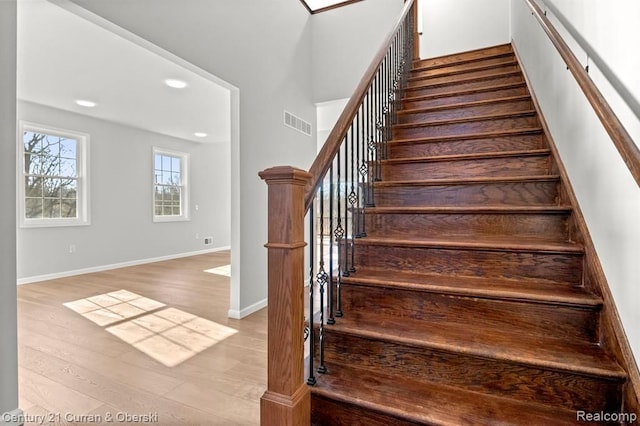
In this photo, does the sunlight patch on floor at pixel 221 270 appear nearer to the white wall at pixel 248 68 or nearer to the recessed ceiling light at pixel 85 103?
the white wall at pixel 248 68

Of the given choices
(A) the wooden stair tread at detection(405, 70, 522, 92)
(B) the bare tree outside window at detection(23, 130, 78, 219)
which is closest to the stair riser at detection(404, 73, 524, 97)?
(A) the wooden stair tread at detection(405, 70, 522, 92)

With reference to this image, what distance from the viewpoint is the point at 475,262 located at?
165 cm

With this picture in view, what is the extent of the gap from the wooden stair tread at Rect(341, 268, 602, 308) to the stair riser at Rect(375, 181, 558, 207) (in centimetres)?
58

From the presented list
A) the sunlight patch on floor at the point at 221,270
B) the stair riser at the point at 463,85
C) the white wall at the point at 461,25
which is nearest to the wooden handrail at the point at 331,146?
the stair riser at the point at 463,85

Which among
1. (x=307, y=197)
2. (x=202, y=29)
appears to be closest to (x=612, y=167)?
(x=307, y=197)

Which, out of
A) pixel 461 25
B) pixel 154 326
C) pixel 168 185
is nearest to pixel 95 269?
pixel 168 185

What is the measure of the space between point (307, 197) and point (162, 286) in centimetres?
376

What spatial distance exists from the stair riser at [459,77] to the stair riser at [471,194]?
1.59m

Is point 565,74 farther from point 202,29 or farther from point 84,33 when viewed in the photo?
point 84,33

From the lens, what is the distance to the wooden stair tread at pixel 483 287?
4.30 feet

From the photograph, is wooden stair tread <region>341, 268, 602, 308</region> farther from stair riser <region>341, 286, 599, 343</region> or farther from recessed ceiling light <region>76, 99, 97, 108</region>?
recessed ceiling light <region>76, 99, 97, 108</region>

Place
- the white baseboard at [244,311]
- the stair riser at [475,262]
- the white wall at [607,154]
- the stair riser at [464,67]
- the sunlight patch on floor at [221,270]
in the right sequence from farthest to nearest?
the sunlight patch on floor at [221,270] → the stair riser at [464,67] → the white baseboard at [244,311] → the stair riser at [475,262] → the white wall at [607,154]

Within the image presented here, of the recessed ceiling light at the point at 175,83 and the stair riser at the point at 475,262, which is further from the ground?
the recessed ceiling light at the point at 175,83

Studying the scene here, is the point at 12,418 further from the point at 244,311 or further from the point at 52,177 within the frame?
the point at 52,177
